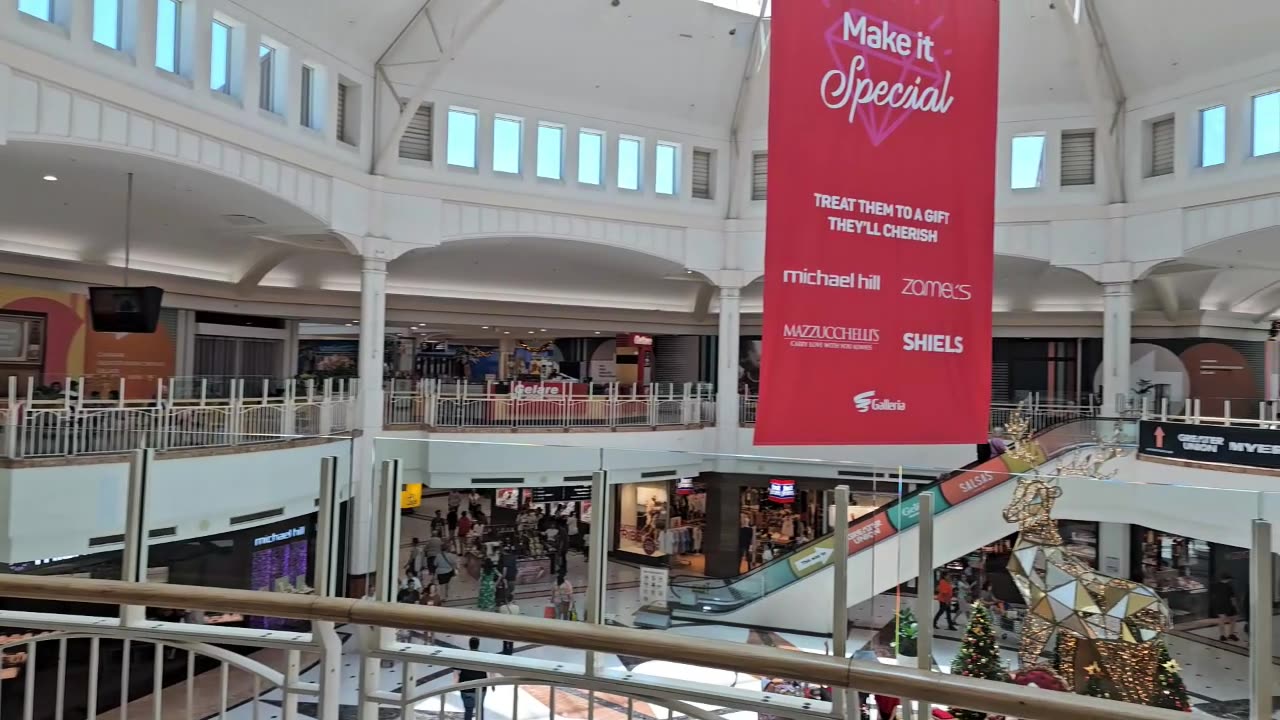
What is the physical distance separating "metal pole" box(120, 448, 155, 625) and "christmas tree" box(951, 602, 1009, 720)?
2426 mm

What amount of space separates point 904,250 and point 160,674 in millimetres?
4353

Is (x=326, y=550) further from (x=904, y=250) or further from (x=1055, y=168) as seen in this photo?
(x=1055, y=168)

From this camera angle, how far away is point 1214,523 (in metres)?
2.11

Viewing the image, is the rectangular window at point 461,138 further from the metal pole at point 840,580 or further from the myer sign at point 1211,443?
the metal pole at point 840,580

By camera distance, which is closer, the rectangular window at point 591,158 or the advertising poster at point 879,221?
the advertising poster at point 879,221

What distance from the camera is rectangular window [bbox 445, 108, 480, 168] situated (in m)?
16.4

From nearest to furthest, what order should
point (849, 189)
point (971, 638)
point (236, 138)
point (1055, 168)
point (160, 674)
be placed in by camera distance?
point (160, 674), point (971, 638), point (849, 189), point (236, 138), point (1055, 168)

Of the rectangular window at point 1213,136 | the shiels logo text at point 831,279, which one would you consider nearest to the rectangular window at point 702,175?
the rectangular window at point 1213,136

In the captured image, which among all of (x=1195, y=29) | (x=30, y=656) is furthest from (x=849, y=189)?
(x=1195, y=29)

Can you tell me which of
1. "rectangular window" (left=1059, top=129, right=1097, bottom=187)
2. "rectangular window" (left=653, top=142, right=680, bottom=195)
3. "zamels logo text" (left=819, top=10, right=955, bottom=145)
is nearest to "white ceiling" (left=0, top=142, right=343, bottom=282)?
"rectangular window" (left=653, top=142, right=680, bottom=195)

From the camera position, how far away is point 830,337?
4.79 m

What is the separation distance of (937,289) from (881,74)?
4.56ft

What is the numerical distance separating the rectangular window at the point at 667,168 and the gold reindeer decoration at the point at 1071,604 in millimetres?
15715

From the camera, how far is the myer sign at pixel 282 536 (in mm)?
2707
